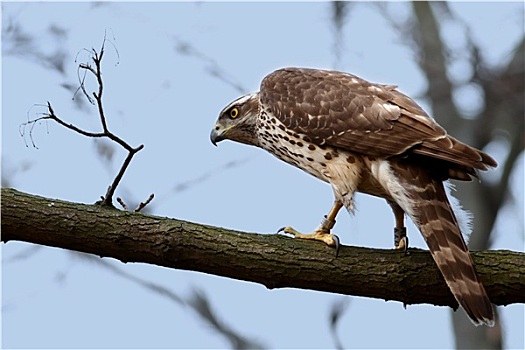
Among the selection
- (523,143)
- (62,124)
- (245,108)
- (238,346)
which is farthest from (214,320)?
(62,124)

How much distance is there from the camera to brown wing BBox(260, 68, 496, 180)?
16.5 feet

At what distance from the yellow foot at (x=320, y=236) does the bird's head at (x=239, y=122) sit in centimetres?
93

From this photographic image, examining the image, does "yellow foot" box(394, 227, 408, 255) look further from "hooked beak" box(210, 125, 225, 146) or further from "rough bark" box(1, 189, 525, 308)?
"hooked beak" box(210, 125, 225, 146)

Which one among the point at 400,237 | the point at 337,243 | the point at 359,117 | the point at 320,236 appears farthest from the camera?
the point at 400,237

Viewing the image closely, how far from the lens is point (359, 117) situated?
17.5 ft

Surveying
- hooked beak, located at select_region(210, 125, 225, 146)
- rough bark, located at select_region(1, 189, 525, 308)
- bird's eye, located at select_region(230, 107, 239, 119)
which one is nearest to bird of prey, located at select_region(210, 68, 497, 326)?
rough bark, located at select_region(1, 189, 525, 308)

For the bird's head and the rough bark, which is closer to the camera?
the rough bark

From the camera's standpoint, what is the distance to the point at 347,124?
5344 mm

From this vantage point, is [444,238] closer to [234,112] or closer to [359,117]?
[359,117]

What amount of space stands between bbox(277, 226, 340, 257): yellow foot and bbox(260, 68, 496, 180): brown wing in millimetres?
479

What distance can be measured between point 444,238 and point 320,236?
2.00ft

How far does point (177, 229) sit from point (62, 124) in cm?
75

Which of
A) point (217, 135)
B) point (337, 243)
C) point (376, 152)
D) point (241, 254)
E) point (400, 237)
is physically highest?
point (217, 135)

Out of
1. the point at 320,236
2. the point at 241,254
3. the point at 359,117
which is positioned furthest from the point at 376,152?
the point at 241,254
